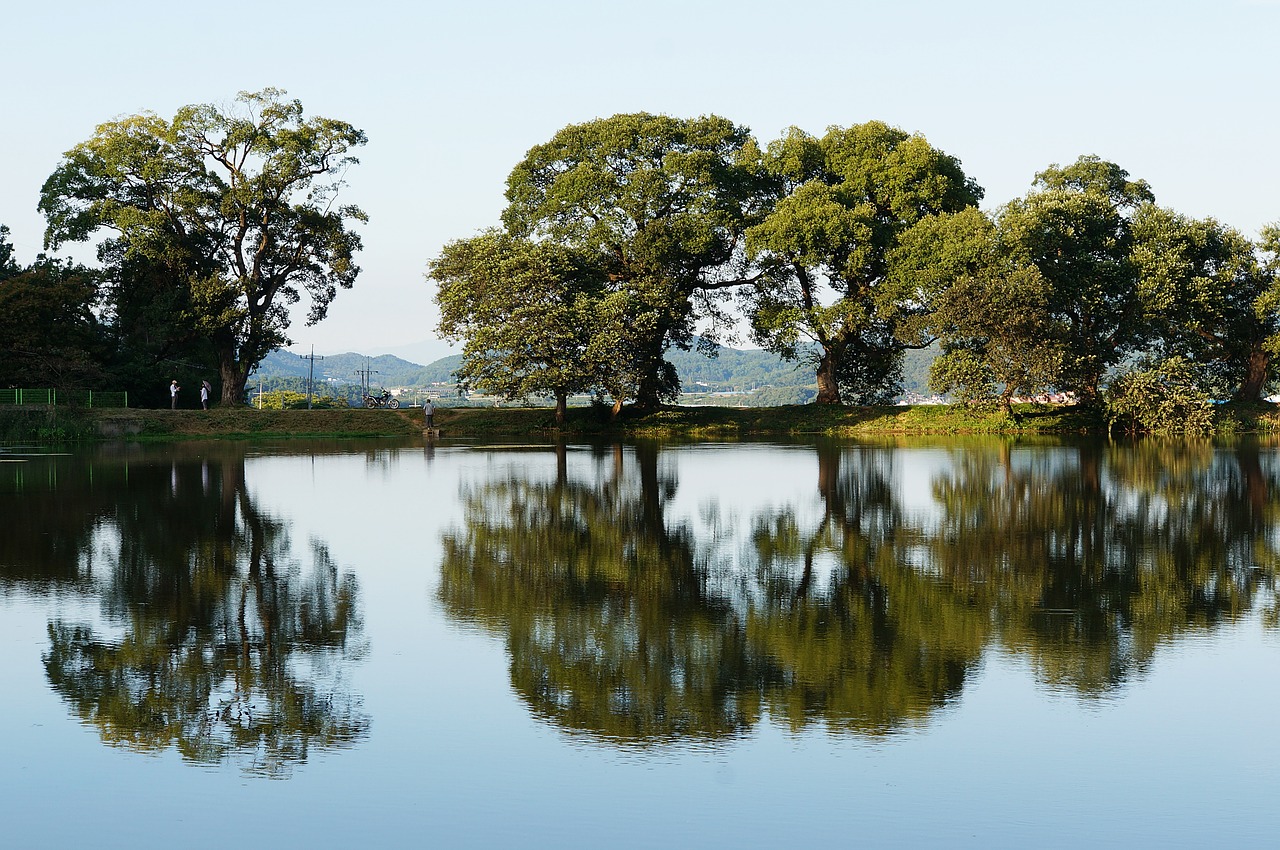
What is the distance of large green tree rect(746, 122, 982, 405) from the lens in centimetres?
5428

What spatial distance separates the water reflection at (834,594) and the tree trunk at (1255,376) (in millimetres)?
37919

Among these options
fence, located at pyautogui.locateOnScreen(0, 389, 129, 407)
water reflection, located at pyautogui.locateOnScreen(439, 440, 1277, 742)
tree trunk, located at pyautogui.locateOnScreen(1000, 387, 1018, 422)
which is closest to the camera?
water reflection, located at pyautogui.locateOnScreen(439, 440, 1277, 742)

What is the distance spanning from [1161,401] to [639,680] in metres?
46.8

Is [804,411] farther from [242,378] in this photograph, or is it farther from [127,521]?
[127,521]

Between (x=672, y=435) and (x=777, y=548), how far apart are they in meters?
38.3

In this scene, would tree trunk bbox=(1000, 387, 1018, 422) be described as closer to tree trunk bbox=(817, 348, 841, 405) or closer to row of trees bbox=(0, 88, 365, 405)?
tree trunk bbox=(817, 348, 841, 405)

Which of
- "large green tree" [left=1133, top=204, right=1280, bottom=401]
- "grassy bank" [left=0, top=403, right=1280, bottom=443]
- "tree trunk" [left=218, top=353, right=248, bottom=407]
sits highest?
"large green tree" [left=1133, top=204, right=1280, bottom=401]

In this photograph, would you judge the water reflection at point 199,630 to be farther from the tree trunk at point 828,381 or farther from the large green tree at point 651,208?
the tree trunk at point 828,381

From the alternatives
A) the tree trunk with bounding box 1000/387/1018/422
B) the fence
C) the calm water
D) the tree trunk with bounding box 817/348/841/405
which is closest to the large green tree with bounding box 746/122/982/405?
the tree trunk with bounding box 817/348/841/405

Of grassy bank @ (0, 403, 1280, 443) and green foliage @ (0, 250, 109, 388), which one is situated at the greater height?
green foliage @ (0, 250, 109, 388)

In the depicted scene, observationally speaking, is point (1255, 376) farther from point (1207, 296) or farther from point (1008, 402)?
point (1008, 402)

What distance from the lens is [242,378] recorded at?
6003 centimetres

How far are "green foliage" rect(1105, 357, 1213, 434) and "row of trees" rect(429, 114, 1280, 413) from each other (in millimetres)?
1118

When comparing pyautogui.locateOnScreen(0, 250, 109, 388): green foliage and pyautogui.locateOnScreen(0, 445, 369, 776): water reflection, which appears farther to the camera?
pyautogui.locateOnScreen(0, 250, 109, 388): green foliage
